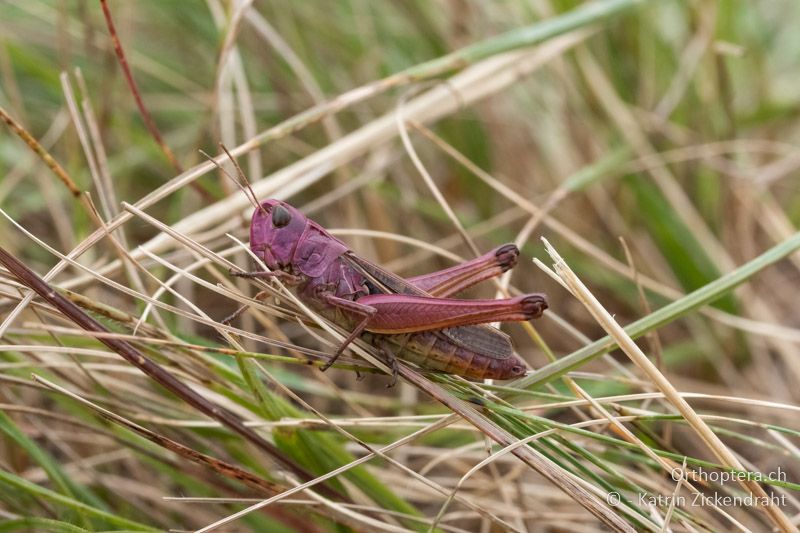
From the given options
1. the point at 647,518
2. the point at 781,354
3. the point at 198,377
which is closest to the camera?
the point at 647,518

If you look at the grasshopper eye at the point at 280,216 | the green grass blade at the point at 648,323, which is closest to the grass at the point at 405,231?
the green grass blade at the point at 648,323

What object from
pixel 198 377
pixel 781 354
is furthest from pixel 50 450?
pixel 781 354

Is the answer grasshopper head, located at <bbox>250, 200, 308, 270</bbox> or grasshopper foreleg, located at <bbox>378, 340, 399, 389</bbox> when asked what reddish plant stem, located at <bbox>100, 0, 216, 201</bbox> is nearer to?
grasshopper head, located at <bbox>250, 200, 308, 270</bbox>

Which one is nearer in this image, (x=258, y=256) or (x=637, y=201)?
(x=258, y=256)

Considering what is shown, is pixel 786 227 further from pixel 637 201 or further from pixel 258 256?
pixel 258 256

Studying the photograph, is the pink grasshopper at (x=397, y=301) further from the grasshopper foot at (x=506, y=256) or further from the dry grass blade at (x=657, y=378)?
the dry grass blade at (x=657, y=378)

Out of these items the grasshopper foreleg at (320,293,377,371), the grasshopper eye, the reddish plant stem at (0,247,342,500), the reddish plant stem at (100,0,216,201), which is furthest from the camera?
the reddish plant stem at (100,0,216,201)

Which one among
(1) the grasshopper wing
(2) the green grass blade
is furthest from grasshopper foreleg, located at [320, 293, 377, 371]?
(2) the green grass blade

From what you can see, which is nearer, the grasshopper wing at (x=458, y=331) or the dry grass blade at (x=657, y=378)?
the dry grass blade at (x=657, y=378)
